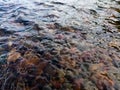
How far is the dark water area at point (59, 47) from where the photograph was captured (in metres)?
4.77

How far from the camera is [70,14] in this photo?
7.85m

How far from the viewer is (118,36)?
669 cm

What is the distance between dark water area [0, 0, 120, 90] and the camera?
15.6 feet

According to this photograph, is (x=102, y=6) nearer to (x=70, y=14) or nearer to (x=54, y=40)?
(x=70, y=14)

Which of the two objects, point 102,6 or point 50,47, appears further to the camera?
point 102,6

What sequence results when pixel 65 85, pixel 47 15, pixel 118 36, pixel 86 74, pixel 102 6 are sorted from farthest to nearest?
pixel 102 6 → pixel 47 15 → pixel 118 36 → pixel 86 74 → pixel 65 85

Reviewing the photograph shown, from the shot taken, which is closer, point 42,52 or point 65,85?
point 65,85

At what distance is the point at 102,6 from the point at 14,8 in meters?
3.20

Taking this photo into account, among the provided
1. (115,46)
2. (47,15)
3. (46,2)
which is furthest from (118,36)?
(46,2)

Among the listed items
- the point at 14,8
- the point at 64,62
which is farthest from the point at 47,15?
the point at 64,62

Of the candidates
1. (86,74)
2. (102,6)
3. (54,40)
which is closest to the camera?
(86,74)

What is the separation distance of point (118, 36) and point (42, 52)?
2.37 meters

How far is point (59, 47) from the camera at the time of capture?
19.0 ft

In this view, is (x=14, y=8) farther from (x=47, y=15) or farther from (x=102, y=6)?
(x=102, y=6)
